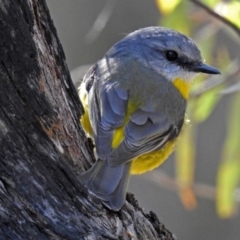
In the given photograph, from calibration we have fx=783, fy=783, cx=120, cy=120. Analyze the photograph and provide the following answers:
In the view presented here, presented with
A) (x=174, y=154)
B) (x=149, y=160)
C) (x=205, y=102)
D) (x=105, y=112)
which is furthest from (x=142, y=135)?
(x=174, y=154)

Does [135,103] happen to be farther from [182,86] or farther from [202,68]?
[202,68]

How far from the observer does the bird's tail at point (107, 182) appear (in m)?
3.56

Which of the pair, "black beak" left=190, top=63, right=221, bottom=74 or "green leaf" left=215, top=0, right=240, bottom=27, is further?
A: "black beak" left=190, top=63, right=221, bottom=74

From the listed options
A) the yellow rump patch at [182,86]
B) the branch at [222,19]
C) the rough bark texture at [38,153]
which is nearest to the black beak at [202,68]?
the yellow rump patch at [182,86]

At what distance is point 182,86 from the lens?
487 cm

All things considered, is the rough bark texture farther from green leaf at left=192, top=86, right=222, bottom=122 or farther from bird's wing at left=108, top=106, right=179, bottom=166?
green leaf at left=192, top=86, right=222, bottom=122

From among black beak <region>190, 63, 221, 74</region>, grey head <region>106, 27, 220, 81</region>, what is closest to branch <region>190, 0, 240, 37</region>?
grey head <region>106, 27, 220, 81</region>

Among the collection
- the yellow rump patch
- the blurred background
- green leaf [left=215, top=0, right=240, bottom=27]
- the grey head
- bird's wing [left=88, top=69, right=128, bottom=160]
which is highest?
the blurred background

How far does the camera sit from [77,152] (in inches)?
148

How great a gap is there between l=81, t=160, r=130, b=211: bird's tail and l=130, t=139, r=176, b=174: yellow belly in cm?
42

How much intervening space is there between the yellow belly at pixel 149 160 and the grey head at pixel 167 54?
0.49 meters

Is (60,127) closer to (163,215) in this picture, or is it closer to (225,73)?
(225,73)

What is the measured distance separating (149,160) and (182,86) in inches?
24.7

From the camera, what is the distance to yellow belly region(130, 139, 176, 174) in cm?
440
